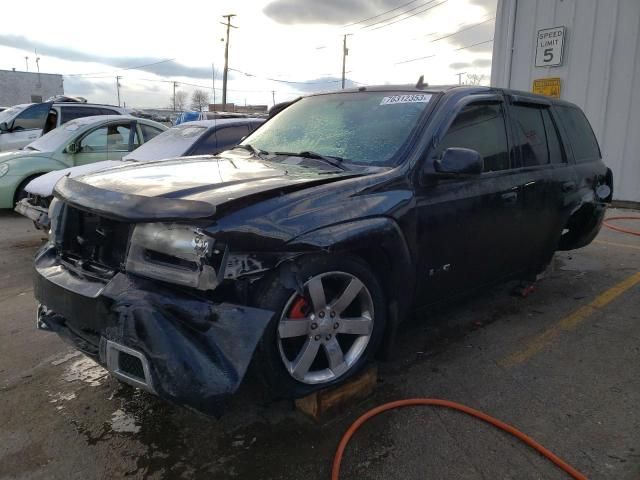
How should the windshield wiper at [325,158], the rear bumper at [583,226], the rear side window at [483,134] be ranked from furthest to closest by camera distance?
the rear bumper at [583,226] → the rear side window at [483,134] → the windshield wiper at [325,158]

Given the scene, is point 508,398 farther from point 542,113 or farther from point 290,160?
point 542,113

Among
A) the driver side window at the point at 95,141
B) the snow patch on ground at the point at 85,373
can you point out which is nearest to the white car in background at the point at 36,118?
the driver side window at the point at 95,141

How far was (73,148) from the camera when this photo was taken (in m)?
8.34

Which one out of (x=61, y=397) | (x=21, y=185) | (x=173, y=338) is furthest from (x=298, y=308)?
(x=21, y=185)

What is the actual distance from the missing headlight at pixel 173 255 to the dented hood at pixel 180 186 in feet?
0.30

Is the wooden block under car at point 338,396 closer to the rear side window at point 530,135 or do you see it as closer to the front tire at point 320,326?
the front tire at point 320,326

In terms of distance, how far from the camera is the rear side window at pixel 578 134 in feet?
15.2

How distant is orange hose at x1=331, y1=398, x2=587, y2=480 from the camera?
7.79ft

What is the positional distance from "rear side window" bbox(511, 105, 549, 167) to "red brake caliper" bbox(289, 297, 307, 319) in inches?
92.5

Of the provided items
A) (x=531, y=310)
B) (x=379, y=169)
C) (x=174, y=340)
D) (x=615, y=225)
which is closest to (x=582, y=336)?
(x=531, y=310)

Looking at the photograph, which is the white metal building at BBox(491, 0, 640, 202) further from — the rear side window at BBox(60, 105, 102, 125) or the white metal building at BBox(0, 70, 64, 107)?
the white metal building at BBox(0, 70, 64, 107)

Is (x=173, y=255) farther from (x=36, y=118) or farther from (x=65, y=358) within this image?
(x=36, y=118)

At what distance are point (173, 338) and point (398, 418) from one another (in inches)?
54.0

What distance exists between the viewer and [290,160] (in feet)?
10.9
